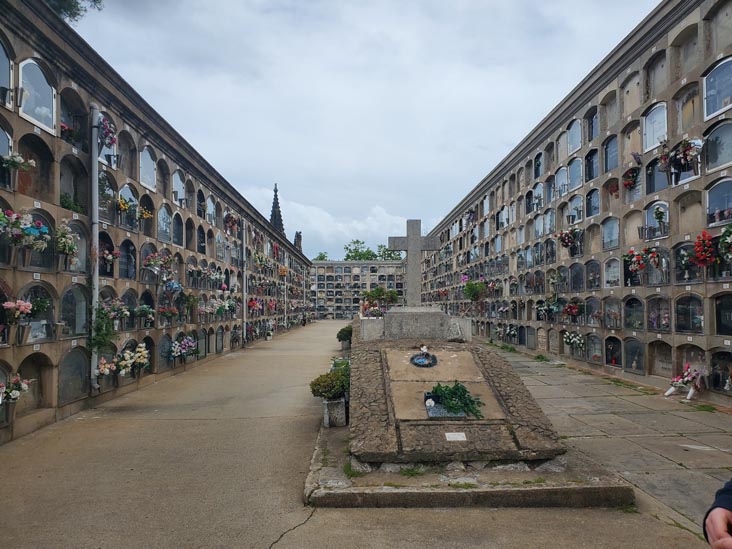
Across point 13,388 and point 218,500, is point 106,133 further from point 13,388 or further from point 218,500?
point 218,500

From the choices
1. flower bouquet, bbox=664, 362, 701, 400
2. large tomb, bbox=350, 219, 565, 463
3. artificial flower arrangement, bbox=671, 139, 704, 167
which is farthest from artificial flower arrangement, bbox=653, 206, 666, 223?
large tomb, bbox=350, 219, 565, 463

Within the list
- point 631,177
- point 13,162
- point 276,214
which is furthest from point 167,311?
point 276,214

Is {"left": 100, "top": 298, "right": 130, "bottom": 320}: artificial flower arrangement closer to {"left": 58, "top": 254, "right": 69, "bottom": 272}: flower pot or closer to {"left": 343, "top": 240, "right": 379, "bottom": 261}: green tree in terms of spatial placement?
{"left": 58, "top": 254, "right": 69, "bottom": 272}: flower pot

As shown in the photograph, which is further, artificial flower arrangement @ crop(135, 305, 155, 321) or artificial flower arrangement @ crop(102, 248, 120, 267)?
artificial flower arrangement @ crop(135, 305, 155, 321)

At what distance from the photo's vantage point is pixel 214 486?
597cm

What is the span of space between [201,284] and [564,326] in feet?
47.8

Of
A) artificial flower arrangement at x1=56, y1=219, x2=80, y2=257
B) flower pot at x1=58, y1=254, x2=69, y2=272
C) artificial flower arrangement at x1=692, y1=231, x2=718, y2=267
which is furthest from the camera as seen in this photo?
artificial flower arrangement at x1=692, y1=231, x2=718, y2=267

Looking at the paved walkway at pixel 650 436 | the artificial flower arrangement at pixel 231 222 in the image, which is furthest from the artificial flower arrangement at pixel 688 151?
the artificial flower arrangement at pixel 231 222

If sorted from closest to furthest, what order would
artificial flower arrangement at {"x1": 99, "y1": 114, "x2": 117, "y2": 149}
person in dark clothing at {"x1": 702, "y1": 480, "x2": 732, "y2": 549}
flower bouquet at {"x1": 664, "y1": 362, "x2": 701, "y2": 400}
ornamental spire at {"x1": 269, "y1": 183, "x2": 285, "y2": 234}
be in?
person in dark clothing at {"x1": 702, "y1": 480, "x2": 732, "y2": 549}, artificial flower arrangement at {"x1": 99, "y1": 114, "x2": 117, "y2": 149}, flower bouquet at {"x1": 664, "y1": 362, "x2": 701, "y2": 400}, ornamental spire at {"x1": 269, "y1": 183, "x2": 285, "y2": 234}

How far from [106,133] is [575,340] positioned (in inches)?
644

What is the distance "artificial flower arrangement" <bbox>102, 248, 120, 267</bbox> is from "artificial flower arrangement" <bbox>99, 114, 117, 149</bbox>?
8.32ft

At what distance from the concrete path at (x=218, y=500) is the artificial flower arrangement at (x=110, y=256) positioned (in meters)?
3.52

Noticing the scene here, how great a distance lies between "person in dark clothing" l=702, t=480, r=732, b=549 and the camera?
1.91 m

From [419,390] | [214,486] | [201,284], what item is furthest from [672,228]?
[201,284]
